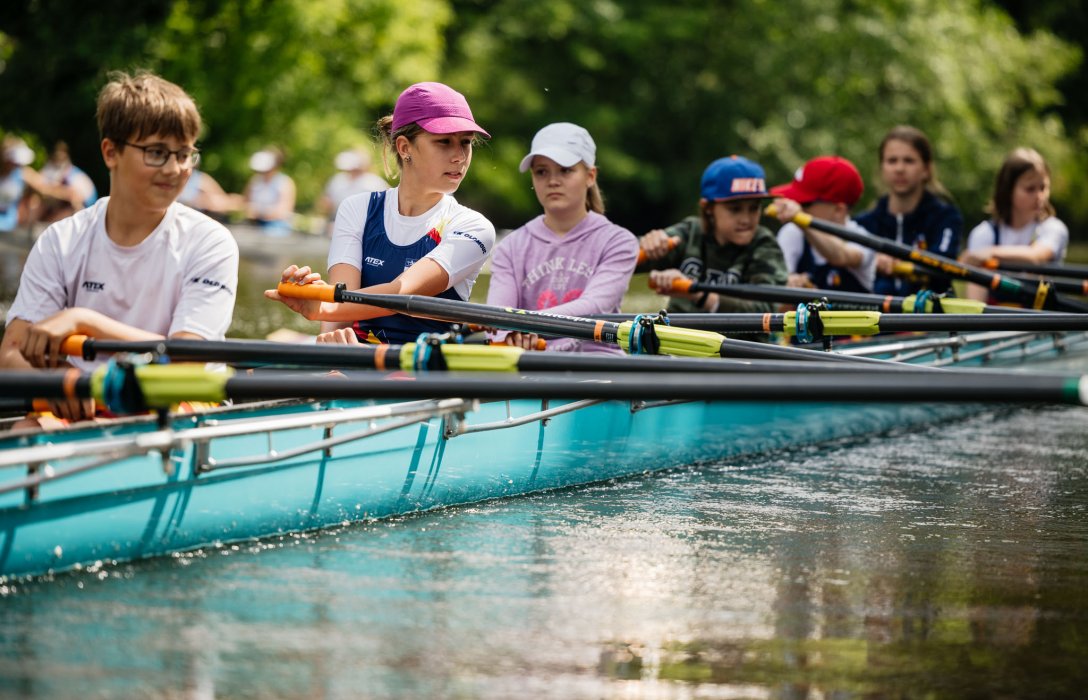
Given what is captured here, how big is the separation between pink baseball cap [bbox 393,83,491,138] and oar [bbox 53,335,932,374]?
127 cm

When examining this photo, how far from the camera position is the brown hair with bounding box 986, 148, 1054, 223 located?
889 centimetres

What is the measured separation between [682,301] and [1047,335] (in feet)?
8.69

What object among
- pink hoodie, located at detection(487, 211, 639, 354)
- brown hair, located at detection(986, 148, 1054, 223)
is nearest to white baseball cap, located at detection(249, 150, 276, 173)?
brown hair, located at detection(986, 148, 1054, 223)

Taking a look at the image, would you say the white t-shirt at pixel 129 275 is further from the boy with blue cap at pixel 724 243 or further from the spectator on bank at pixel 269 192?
the spectator on bank at pixel 269 192

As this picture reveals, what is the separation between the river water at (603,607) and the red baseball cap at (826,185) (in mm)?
2678

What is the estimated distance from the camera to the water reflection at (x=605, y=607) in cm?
335

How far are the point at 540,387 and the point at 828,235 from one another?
14.6ft

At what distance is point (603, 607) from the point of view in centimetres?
394

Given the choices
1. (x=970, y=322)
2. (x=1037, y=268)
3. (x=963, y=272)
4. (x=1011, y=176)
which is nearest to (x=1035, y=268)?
(x=1037, y=268)

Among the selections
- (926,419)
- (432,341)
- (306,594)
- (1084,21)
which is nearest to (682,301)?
(926,419)

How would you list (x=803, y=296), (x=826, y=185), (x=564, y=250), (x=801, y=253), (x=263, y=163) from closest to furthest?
(x=564, y=250)
(x=803, y=296)
(x=826, y=185)
(x=801, y=253)
(x=263, y=163)

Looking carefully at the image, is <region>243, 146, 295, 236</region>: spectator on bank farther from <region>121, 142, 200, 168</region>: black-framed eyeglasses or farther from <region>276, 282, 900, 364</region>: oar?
<region>121, 142, 200, 168</region>: black-framed eyeglasses

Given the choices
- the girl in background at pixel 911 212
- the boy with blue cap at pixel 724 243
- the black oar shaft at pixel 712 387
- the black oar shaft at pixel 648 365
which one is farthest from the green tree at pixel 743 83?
the black oar shaft at pixel 712 387

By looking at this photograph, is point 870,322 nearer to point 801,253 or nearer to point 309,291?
point 309,291
